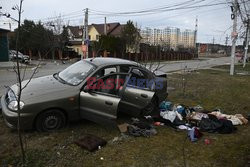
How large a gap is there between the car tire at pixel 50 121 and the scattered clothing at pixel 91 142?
2.18ft

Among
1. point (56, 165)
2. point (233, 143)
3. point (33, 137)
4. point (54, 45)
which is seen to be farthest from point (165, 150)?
point (54, 45)

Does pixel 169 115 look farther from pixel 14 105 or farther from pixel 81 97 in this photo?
pixel 14 105

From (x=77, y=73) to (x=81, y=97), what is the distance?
2.73ft

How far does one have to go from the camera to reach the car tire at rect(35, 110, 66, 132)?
15.0 ft

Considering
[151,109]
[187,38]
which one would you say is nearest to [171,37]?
[187,38]

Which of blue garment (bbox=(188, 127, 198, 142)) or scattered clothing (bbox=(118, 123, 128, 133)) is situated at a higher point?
scattered clothing (bbox=(118, 123, 128, 133))

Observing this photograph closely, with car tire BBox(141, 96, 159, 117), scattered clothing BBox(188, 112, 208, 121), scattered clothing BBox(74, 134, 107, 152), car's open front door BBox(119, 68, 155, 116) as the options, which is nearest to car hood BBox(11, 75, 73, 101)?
scattered clothing BBox(74, 134, 107, 152)

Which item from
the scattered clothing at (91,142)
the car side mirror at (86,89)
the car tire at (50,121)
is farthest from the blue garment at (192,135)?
the car tire at (50,121)

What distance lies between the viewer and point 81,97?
479 centimetres

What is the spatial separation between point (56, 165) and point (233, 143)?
11.3ft

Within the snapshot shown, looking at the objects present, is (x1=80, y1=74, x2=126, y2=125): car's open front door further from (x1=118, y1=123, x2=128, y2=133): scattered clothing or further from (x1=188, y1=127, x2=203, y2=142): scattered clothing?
(x1=188, y1=127, x2=203, y2=142): scattered clothing

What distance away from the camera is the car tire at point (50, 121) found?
4576mm

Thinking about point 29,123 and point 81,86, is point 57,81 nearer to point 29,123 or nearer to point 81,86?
point 81,86

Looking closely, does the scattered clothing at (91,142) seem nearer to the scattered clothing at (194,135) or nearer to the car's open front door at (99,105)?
the car's open front door at (99,105)
